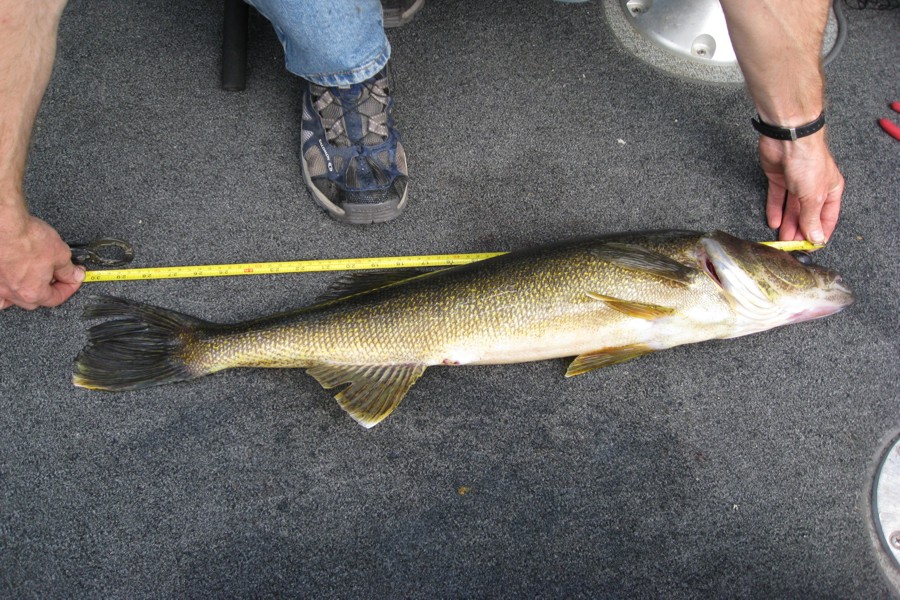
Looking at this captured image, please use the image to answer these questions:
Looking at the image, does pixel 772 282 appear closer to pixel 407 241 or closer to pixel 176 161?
pixel 407 241

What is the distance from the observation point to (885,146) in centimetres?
288

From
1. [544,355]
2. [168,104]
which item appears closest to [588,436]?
[544,355]

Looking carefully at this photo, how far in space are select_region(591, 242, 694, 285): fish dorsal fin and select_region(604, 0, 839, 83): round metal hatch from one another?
1.41m

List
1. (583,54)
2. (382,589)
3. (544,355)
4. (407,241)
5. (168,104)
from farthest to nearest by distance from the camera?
(583,54)
(168,104)
(407,241)
(544,355)
(382,589)

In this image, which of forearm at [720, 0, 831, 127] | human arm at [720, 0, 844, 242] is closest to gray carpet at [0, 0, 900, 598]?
human arm at [720, 0, 844, 242]

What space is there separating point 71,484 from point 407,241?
5.16 feet

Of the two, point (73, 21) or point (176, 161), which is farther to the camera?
point (73, 21)

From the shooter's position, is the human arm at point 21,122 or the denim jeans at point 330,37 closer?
the human arm at point 21,122

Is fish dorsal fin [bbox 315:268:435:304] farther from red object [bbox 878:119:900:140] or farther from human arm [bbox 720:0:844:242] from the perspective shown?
red object [bbox 878:119:900:140]

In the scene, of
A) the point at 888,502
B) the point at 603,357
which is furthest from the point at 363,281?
the point at 888,502

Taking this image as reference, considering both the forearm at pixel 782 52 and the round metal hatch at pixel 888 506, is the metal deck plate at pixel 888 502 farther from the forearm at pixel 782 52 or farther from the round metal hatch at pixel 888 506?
the forearm at pixel 782 52

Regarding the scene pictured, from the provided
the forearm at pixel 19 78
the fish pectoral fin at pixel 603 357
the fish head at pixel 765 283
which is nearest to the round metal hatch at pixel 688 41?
the fish head at pixel 765 283

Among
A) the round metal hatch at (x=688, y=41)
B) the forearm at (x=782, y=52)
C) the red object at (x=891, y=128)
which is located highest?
the forearm at (x=782, y=52)

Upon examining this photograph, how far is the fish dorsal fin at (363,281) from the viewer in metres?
2.26
